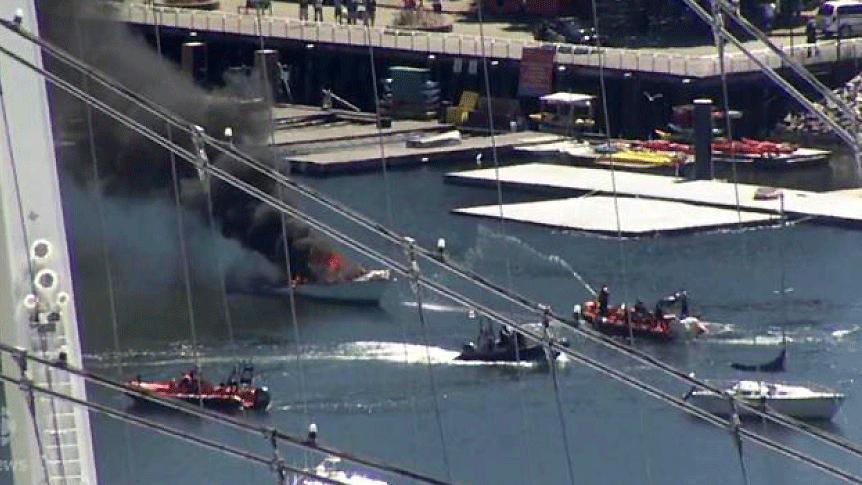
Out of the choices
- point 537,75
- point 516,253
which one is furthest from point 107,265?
point 537,75

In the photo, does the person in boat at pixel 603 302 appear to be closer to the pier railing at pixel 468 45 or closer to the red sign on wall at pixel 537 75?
the pier railing at pixel 468 45

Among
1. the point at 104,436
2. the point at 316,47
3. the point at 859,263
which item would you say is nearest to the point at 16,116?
the point at 104,436

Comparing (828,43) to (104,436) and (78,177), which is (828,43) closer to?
(78,177)

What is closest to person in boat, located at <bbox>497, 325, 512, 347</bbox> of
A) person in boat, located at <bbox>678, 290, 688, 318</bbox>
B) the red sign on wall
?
person in boat, located at <bbox>678, 290, 688, 318</bbox>

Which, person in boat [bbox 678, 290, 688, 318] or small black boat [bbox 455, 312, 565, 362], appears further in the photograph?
person in boat [bbox 678, 290, 688, 318]

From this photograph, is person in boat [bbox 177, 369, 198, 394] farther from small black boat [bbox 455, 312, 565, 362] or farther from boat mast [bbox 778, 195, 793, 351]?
boat mast [bbox 778, 195, 793, 351]
